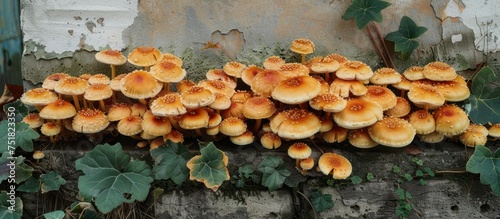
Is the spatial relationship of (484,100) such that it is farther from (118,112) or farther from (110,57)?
(110,57)

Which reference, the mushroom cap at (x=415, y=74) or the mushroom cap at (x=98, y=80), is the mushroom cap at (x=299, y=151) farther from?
the mushroom cap at (x=98, y=80)

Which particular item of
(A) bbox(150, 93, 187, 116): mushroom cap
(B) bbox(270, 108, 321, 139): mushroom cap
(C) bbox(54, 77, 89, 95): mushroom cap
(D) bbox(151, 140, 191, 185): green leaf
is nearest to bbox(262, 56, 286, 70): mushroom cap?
(B) bbox(270, 108, 321, 139): mushroom cap

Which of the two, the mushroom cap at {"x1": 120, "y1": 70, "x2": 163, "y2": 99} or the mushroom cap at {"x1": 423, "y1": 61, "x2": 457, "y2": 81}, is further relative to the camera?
the mushroom cap at {"x1": 423, "y1": 61, "x2": 457, "y2": 81}

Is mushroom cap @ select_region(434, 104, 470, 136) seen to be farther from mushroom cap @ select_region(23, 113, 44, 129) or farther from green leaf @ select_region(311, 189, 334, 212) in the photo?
mushroom cap @ select_region(23, 113, 44, 129)

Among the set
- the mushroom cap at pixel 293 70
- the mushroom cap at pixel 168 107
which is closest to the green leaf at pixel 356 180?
the mushroom cap at pixel 293 70

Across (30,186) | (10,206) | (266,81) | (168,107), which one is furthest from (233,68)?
(10,206)

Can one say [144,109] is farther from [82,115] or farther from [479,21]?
[479,21]

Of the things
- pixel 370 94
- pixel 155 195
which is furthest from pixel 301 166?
pixel 155 195
